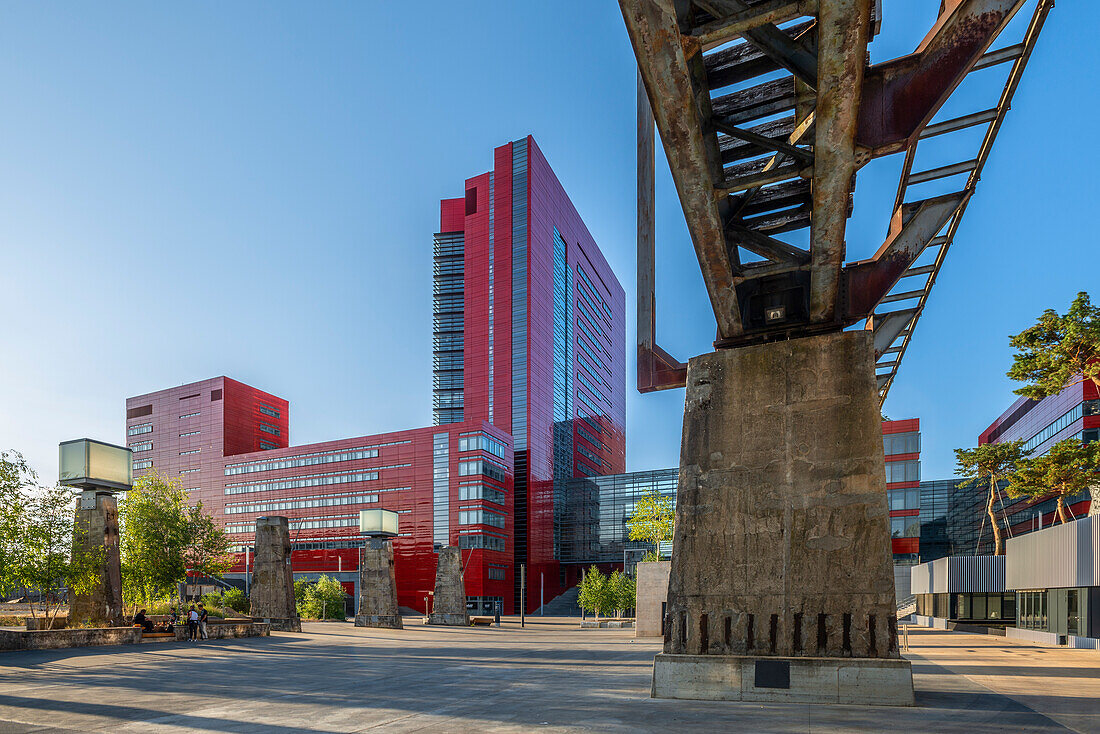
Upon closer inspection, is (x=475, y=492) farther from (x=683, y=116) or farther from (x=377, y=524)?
(x=683, y=116)

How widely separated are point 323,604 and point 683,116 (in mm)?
55187

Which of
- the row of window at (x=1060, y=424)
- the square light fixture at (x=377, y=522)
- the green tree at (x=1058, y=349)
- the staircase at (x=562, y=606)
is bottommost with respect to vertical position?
the staircase at (x=562, y=606)

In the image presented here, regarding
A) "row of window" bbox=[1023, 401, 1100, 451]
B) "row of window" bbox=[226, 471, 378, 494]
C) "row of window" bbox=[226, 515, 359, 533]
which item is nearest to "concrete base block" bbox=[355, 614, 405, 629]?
"row of window" bbox=[1023, 401, 1100, 451]

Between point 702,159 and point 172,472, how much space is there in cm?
13490

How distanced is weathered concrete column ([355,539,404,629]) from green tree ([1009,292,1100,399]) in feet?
110

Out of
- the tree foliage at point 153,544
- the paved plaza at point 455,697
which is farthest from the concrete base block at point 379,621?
the paved plaza at point 455,697

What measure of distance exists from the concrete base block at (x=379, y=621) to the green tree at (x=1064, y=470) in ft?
109

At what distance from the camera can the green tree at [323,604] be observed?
178 feet

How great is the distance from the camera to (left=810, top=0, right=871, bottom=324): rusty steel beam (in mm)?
5633

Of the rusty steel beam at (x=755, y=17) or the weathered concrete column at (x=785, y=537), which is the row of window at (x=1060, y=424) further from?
the rusty steel beam at (x=755, y=17)

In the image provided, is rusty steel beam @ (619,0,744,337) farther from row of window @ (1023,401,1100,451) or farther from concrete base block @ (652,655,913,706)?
row of window @ (1023,401,1100,451)

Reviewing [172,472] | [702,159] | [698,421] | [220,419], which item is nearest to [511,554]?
[220,419]

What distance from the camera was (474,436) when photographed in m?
89.9

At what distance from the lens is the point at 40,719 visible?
9945 millimetres
